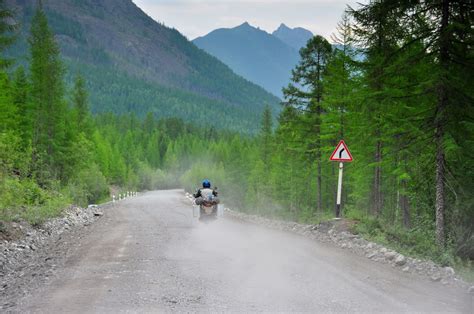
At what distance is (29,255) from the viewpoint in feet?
39.8

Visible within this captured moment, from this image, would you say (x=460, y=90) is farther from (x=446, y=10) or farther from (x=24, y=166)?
(x=24, y=166)

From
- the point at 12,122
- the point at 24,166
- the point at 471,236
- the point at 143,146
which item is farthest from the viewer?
the point at 143,146

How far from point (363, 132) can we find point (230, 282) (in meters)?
13.9

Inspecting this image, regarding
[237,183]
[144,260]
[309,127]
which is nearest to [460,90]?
[144,260]

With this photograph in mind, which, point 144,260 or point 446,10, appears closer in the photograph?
point 144,260

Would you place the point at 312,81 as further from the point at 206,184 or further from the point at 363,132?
the point at 206,184

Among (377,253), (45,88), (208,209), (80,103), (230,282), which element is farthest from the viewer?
(80,103)

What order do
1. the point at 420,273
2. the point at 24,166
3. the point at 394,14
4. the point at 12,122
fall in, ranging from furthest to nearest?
the point at 12,122
the point at 24,166
the point at 394,14
the point at 420,273

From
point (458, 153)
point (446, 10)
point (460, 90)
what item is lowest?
point (458, 153)

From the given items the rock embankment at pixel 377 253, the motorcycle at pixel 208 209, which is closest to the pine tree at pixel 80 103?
the motorcycle at pixel 208 209

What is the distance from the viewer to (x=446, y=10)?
12742 millimetres

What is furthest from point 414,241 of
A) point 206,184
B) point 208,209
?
point 206,184

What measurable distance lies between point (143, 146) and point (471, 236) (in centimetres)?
14836

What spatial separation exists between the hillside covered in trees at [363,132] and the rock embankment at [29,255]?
105 centimetres
